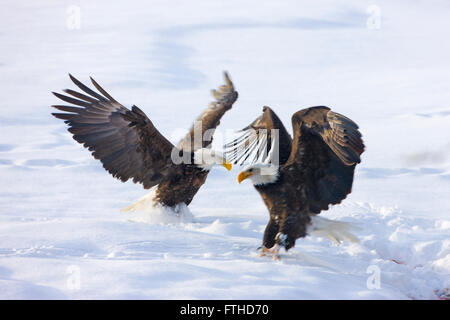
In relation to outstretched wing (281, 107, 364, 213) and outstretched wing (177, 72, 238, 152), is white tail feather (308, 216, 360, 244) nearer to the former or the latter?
outstretched wing (281, 107, 364, 213)

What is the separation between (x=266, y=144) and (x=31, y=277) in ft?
8.17

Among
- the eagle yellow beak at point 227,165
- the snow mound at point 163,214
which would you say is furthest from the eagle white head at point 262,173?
the snow mound at point 163,214

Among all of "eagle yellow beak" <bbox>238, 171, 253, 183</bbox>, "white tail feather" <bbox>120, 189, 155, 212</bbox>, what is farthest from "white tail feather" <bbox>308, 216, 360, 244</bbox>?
"white tail feather" <bbox>120, 189, 155, 212</bbox>

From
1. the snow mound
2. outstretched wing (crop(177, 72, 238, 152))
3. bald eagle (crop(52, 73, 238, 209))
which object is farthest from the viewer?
outstretched wing (crop(177, 72, 238, 152))

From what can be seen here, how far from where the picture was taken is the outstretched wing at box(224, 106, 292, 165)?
507cm

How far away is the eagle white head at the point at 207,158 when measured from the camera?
5.36 m

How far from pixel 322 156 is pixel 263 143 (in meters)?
1.04

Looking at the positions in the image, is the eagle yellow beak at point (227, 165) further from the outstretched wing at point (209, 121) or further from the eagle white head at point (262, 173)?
the eagle white head at point (262, 173)

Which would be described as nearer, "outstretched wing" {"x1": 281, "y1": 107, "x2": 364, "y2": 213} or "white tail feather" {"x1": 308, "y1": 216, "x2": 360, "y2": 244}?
"outstretched wing" {"x1": 281, "y1": 107, "x2": 364, "y2": 213}

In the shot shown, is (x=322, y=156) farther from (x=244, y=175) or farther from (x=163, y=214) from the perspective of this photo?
(x=163, y=214)

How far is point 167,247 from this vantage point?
14.3 ft

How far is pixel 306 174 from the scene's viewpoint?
4484mm

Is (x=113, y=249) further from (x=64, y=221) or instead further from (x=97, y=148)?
(x=97, y=148)

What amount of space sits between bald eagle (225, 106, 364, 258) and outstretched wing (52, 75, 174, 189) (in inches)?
46.0
